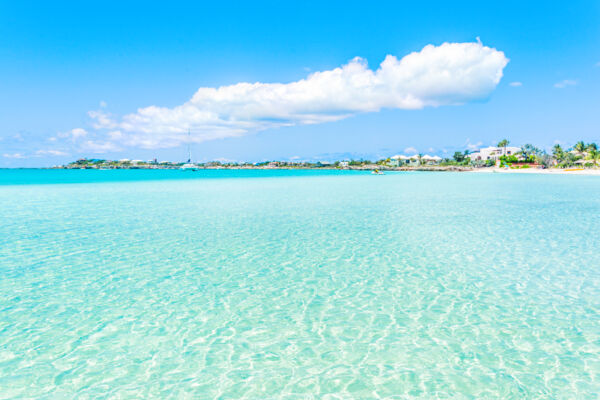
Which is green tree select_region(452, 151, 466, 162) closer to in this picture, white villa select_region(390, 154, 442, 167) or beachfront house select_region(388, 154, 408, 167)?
white villa select_region(390, 154, 442, 167)

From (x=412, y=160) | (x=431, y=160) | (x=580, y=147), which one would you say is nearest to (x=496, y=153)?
(x=431, y=160)

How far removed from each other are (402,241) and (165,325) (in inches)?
328

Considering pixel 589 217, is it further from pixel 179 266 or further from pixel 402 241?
pixel 179 266

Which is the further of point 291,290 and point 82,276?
point 82,276

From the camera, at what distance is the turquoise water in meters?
4.55

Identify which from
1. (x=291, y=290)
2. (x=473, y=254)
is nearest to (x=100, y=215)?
(x=291, y=290)

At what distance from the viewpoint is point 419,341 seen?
5457 millimetres

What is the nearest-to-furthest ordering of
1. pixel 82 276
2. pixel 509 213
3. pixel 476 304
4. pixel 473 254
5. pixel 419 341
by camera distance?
pixel 419 341 < pixel 476 304 < pixel 82 276 < pixel 473 254 < pixel 509 213

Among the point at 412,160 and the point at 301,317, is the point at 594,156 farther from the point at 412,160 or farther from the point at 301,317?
the point at 301,317

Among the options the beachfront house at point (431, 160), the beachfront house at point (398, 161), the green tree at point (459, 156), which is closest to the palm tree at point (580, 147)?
the green tree at point (459, 156)

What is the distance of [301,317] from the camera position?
633 cm

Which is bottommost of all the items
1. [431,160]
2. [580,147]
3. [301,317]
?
[301,317]

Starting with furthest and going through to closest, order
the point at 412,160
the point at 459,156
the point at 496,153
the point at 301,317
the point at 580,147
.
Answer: the point at 412,160
the point at 459,156
the point at 496,153
the point at 580,147
the point at 301,317

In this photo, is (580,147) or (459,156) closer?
(580,147)
